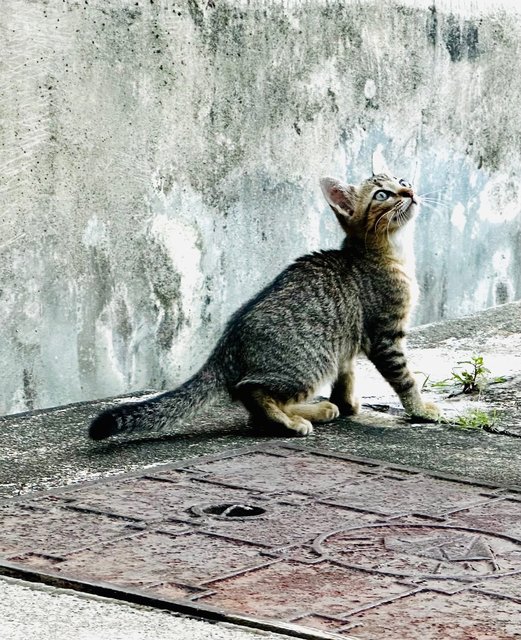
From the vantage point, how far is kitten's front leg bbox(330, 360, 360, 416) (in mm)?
5938

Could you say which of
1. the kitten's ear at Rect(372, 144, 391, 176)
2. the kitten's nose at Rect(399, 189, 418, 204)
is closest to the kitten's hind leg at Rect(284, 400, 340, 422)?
the kitten's nose at Rect(399, 189, 418, 204)

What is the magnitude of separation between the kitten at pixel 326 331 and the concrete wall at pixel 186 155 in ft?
2.86

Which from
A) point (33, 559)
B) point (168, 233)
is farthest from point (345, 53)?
point (33, 559)

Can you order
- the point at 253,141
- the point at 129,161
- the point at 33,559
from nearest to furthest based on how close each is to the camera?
the point at 33,559 < the point at 129,161 < the point at 253,141

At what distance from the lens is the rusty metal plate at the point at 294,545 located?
3.49 m

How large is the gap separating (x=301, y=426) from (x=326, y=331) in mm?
445

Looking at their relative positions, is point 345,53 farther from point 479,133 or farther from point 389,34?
point 479,133

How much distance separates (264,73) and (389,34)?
1190mm

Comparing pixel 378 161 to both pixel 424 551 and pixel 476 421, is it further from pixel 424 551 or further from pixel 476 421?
pixel 424 551

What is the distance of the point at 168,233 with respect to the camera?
21.5ft

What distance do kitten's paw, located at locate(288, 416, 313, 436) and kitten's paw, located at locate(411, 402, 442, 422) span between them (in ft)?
1.77

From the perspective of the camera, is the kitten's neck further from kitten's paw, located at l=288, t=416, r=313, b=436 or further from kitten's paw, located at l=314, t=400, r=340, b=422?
kitten's paw, located at l=288, t=416, r=313, b=436

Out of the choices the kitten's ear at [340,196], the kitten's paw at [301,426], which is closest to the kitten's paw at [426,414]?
the kitten's paw at [301,426]

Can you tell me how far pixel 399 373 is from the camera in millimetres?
5828
